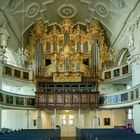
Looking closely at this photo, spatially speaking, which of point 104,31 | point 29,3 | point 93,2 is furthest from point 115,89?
point 29,3

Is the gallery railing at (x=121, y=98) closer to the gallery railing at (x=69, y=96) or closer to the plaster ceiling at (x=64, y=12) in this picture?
the gallery railing at (x=69, y=96)

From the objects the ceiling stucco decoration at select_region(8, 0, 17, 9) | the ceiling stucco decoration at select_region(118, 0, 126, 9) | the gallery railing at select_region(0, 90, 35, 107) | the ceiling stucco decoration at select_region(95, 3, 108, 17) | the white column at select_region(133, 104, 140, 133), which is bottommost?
the white column at select_region(133, 104, 140, 133)

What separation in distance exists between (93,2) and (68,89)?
9.28 m

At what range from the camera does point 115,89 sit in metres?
40.7

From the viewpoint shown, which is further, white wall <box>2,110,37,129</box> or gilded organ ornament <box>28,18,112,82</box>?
white wall <box>2,110,37,129</box>

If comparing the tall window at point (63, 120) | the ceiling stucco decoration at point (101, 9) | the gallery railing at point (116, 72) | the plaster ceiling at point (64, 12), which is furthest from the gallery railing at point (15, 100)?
the ceiling stucco decoration at point (101, 9)

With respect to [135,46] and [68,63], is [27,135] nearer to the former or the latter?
[135,46]

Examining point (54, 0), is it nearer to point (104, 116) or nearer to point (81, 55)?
point (81, 55)

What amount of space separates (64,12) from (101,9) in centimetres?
511

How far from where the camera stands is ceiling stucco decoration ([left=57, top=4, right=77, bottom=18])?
39719 millimetres

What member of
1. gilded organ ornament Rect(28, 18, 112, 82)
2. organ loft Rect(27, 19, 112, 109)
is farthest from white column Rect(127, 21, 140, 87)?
gilded organ ornament Rect(28, 18, 112, 82)

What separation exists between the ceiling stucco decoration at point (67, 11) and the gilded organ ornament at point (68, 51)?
1.37 meters

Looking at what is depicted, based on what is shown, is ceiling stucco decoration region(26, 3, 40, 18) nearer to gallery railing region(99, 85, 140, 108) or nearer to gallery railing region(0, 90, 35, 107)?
gallery railing region(0, 90, 35, 107)

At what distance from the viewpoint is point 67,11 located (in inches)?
1598
